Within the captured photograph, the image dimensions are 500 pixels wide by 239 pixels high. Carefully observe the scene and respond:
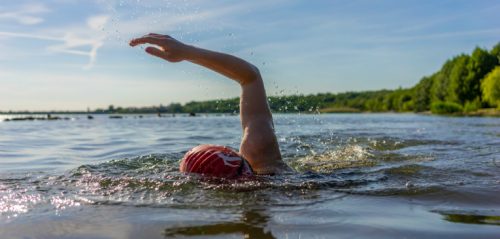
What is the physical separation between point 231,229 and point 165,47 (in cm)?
256

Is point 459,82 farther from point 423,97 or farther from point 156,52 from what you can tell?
point 156,52

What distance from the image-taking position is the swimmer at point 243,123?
5195mm

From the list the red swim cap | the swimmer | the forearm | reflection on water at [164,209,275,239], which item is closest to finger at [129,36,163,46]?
the swimmer

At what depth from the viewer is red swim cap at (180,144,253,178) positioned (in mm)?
5148

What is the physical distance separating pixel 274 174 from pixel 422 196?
163 centimetres

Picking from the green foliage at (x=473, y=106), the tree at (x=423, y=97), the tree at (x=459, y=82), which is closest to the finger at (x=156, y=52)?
the green foliage at (x=473, y=106)

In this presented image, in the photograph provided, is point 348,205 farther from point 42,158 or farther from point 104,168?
point 42,158

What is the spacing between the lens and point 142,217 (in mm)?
3598

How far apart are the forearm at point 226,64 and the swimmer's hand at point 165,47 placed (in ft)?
0.23

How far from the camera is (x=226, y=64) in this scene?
550cm

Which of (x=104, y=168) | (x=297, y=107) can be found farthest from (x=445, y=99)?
(x=104, y=168)

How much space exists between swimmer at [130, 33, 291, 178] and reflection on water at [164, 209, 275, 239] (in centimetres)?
170

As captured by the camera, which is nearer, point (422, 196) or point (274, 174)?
point (422, 196)

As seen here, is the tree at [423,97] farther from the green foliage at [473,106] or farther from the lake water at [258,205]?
the lake water at [258,205]
